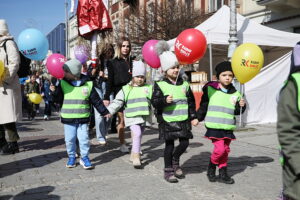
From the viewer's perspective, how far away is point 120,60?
19.9ft

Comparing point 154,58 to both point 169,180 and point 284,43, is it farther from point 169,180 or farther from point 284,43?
point 284,43

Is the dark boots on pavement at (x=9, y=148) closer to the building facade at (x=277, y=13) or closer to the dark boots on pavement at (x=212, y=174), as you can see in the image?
the dark boots on pavement at (x=212, y=174)

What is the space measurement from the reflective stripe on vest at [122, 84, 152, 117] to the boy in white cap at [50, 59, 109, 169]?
0.37 metres

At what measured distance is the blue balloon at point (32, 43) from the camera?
19.3 feet

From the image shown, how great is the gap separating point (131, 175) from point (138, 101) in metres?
1.09

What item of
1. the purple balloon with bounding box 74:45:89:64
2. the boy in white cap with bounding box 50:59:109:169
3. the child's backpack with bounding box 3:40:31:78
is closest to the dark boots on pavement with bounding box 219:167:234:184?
the boy in white cap with bounding box 50:59:109:169

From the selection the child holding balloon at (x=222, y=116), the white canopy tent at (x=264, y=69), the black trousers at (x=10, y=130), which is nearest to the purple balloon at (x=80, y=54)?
the black trousers at (x=10, y=130)

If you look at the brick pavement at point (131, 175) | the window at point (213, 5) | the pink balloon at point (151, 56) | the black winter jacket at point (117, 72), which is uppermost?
the window at point (213, 5)

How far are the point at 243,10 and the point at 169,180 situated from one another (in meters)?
14.1

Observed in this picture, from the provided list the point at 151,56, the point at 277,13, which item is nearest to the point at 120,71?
the point at 151,56

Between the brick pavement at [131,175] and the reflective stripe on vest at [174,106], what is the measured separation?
80 cm

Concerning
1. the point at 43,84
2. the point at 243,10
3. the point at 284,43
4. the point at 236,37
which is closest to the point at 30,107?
the point at 43,84

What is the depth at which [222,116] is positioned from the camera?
165 inches

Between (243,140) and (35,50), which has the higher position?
(35,50)
